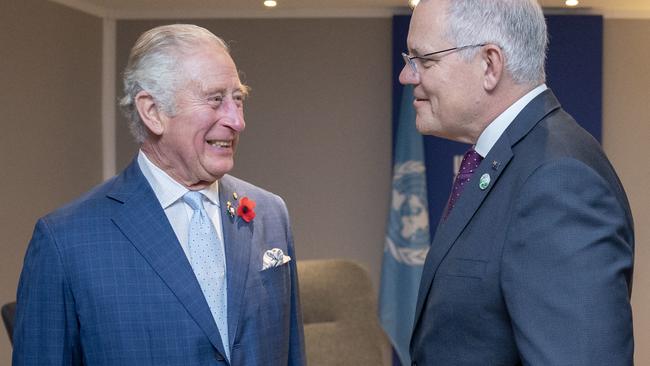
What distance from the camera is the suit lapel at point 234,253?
2.01 metres

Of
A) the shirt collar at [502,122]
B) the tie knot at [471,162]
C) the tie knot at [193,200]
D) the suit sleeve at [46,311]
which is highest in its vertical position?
the shirt collar at [502,122]

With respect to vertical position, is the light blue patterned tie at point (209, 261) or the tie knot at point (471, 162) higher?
the tie knot at point (471, 162)

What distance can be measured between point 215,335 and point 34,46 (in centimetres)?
394

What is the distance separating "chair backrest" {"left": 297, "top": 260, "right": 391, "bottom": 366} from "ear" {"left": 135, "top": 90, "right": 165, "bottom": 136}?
1233 millimetres

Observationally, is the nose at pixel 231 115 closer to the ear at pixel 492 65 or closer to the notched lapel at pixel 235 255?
the notched lapel at pixel 235 255

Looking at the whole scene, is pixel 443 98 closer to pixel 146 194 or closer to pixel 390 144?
pixel 146 194

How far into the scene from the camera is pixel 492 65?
1.68m

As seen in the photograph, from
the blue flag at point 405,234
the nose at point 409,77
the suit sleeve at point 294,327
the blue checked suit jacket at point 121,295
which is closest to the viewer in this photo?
the nose at point 409,77

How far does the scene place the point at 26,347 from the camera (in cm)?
194

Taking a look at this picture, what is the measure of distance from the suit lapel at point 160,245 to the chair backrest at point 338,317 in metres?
1.18

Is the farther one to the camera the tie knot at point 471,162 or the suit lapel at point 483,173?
the tie knot at point 471,162

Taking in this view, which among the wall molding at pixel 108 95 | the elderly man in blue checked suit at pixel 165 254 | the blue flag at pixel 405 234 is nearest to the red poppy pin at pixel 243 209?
the elderly man in blue checked suit at pixel 165 254

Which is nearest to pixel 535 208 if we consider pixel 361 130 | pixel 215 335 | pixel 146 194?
pixel 215 335

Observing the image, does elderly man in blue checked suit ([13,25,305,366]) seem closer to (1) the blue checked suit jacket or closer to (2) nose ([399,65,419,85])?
(1) the blue checked suit jacket
